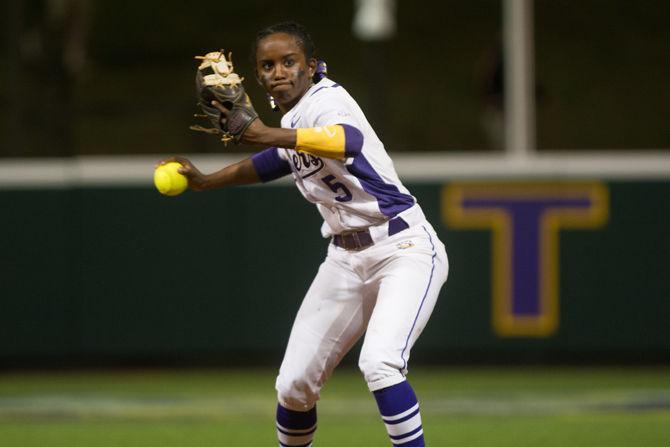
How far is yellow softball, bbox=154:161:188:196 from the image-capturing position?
515cm

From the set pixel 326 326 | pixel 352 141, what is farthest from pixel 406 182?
pixel 352 141

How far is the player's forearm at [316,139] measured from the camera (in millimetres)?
4668

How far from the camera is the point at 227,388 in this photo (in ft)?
28.4

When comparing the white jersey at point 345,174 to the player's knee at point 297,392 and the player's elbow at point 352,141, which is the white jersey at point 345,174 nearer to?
the player's elbow at point 352,141

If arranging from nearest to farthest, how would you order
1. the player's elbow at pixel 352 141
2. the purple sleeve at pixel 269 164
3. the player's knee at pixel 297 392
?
the player's elbow at pixel 352 141 < the player's knee at pixel 297 392 < the purple sleeve at pixel 269 164

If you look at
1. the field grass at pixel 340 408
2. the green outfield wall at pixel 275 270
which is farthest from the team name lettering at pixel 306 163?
the green outfield wall at pixel 275 270

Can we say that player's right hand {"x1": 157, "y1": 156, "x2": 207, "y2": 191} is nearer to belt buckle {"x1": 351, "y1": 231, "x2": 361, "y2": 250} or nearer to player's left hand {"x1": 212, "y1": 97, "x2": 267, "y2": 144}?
player's left hand {"x1": 212, "y1": 97, "x2": 267, "y2": 144}

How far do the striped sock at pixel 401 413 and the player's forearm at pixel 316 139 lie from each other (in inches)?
36.4

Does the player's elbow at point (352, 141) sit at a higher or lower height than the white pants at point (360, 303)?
higher

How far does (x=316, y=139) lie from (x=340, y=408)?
3.43m

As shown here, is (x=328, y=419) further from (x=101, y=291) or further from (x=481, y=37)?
(x=481, y=37)

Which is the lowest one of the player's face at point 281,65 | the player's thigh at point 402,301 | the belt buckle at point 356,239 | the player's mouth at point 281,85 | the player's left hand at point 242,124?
the player's thigh at point 402,301

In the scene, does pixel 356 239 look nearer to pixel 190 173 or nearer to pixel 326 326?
pixel 326 326

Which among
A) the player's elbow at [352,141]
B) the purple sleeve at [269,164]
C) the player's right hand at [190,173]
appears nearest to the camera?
the player's elbow at [352,141]
